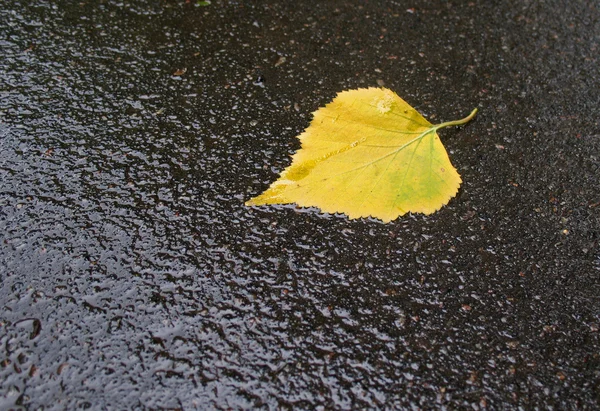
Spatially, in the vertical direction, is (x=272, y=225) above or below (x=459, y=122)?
below

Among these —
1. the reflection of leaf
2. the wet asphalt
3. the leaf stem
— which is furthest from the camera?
the leaf stem

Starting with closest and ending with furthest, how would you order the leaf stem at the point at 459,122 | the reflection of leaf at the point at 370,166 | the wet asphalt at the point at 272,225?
1. the wet asphalt at the point at 272,225
2. the reflection of leaf at the point at 370,166
3. the leaf stem at the point at 459,122

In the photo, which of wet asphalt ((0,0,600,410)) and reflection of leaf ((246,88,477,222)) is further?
reflection of leaf ((246,88,477,222))

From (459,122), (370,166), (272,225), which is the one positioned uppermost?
(459,122)

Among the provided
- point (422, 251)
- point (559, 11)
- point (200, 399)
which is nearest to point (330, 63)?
point (422, 251)

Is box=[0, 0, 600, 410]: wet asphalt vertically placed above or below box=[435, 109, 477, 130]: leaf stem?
below

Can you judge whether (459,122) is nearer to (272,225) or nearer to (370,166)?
(370,166)

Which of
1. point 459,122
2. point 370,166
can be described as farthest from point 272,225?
point 459,122
